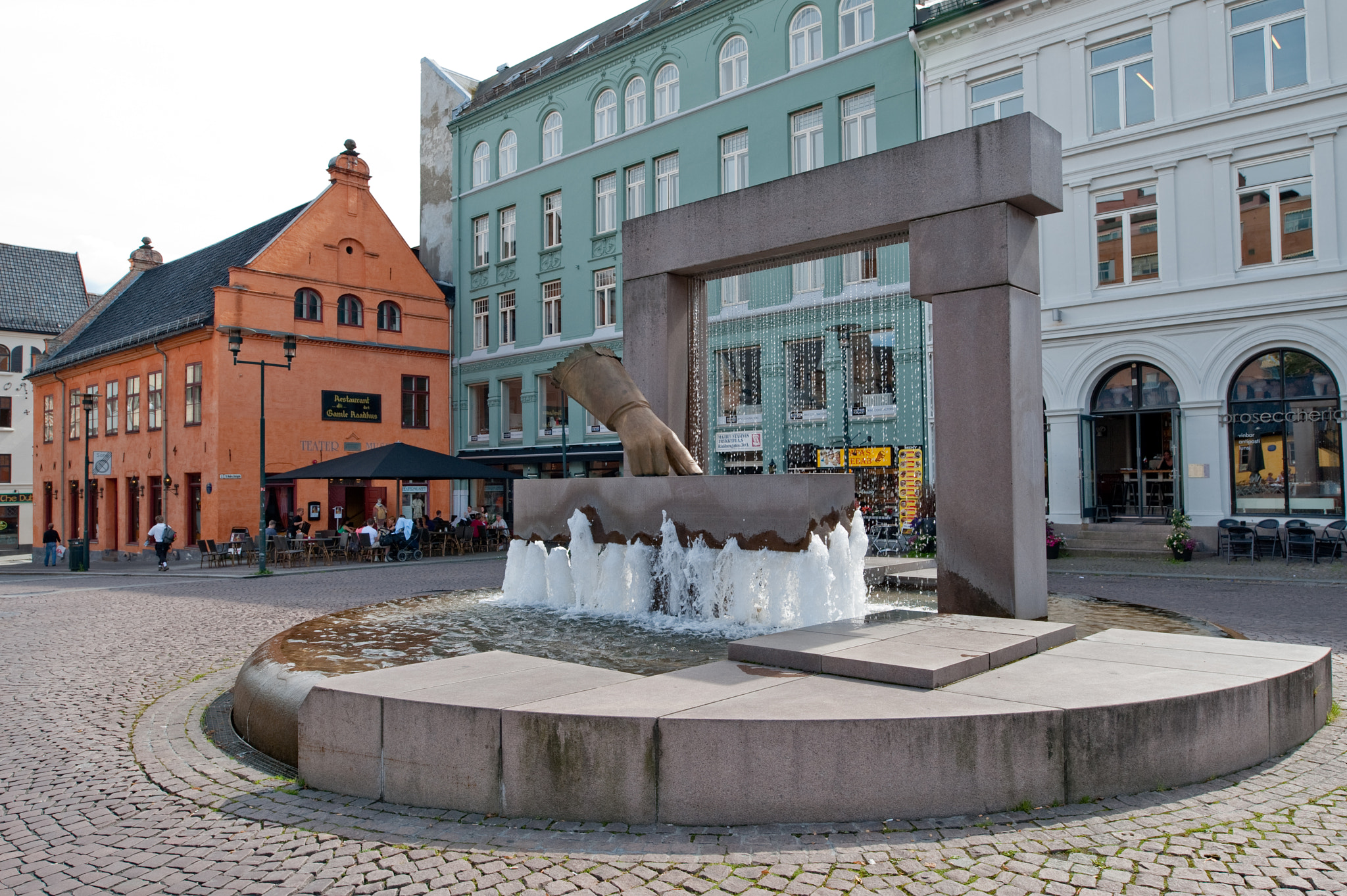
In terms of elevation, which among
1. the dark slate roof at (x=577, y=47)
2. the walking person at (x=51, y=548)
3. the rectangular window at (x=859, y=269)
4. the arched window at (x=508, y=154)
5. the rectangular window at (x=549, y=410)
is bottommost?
the walking person at (x=51, y=548)

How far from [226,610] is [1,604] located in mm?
5708

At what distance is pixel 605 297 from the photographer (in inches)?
1289

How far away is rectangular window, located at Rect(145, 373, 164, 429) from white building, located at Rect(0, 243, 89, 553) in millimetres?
20859

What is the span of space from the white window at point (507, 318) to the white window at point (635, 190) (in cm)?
682

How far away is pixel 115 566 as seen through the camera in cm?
3006

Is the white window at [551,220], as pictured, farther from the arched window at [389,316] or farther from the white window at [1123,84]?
the white window at [1123,84]

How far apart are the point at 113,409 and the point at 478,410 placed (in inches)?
575

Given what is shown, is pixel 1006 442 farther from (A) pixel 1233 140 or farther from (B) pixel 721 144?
(B) pixel 721 144

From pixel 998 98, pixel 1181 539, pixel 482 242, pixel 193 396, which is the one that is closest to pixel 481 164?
pixel 482 242

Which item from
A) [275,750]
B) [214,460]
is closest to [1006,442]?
[275,750]

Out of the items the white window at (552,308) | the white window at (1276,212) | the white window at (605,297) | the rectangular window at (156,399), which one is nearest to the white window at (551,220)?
the white window at (552,308)

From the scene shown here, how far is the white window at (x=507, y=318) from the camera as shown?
36531mm

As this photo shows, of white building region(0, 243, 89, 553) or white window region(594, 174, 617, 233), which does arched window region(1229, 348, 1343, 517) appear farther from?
white building region(0, 243, 89, 553)

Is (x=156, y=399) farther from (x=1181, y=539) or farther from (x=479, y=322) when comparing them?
(x=1181, y=539)
